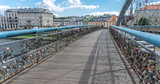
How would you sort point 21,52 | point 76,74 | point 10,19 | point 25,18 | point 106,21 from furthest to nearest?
point 10,19 < point 25,18 < point 106,21 < point 21,52 < point 76,74

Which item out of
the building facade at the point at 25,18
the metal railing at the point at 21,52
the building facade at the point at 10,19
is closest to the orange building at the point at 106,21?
the building facade at the point at 25,18

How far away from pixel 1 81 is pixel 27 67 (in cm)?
96

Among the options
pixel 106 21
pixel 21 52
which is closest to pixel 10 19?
pixel 106 21

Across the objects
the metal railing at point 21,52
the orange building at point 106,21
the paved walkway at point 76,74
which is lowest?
the paved walkway at point 76,74

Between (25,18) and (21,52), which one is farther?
(25,18)

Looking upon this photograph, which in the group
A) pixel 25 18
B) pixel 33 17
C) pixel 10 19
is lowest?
pixel 10 19

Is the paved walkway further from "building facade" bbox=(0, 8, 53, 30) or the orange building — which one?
"building facade" bbox=(0, 8, 53, 30)

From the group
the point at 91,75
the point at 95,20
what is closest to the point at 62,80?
the point at 91,75

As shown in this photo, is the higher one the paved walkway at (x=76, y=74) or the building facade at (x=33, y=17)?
the building facade at (x=33, y=17)

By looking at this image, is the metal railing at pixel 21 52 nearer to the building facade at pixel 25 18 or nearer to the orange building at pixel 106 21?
the orange building at pixel 106 21

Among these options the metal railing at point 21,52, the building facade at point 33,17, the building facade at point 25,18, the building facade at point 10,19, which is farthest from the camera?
the building facade at point 10,19

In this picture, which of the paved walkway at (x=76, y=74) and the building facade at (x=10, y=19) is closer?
the paved walkway at (x=76, y=74)

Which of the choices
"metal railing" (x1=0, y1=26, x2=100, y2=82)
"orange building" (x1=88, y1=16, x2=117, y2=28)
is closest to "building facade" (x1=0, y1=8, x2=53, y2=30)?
"orange building" (x1=88, y1=16, x2=117, y2=28)

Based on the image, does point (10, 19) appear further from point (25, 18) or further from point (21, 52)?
point (21, 52)
